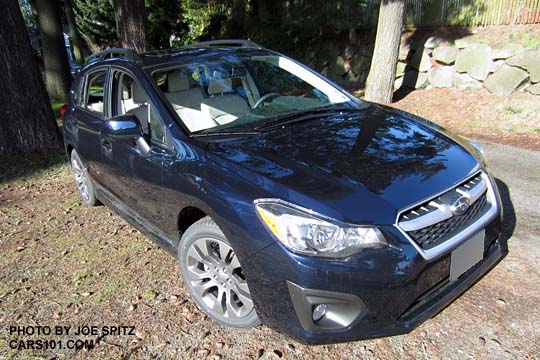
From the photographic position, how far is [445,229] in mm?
2254

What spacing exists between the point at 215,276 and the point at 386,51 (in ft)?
24.2

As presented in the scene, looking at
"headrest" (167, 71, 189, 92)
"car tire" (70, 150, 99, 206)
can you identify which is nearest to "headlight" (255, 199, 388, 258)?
"headrest" (167, 71, 189, 92)

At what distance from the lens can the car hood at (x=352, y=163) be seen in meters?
2.14

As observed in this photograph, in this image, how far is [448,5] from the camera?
998 centimetres

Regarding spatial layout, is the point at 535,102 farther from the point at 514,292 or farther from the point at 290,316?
the point at 290,316

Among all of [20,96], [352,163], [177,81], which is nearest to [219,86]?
[177,81]

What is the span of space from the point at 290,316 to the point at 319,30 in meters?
12.3

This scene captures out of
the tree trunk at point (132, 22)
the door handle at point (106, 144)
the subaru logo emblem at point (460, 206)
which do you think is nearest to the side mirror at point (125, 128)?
the door handle at point (106, 144)

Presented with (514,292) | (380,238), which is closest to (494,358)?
(514,292)

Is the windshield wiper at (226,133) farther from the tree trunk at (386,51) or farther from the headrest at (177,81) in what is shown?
the tree trunk at (386,51)

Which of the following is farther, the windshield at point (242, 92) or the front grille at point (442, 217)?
the windshield at point (242, 92)

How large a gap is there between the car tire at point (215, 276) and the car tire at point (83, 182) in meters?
2.16

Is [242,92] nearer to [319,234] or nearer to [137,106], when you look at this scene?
[137,106]

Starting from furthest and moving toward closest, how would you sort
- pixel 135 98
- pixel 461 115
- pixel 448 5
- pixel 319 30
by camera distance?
pixel 319 30, pixel 448 5, pixel 461 115, pixel 135 98
